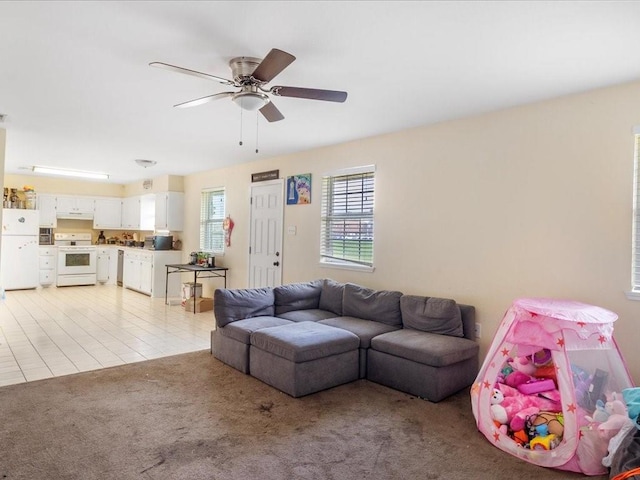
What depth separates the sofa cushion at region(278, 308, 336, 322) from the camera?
4.15 metres

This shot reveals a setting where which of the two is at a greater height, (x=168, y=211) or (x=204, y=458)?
(x=168, y=211)

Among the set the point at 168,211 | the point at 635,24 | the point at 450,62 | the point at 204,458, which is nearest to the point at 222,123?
the point at 450,62

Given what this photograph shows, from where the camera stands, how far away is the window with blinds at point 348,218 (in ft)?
15.6

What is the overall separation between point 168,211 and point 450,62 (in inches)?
256

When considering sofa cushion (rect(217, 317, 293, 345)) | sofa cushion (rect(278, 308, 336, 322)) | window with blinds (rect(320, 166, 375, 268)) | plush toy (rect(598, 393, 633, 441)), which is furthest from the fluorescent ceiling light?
plush toy (rect(598, 393, 633, 441))

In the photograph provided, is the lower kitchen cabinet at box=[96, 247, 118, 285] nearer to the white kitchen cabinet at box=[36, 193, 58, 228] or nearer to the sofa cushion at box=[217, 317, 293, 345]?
the white kitchen cabinet at box=[36, 193, 58, 228]

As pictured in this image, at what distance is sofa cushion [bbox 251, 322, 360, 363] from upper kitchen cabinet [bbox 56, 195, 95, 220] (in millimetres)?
7551

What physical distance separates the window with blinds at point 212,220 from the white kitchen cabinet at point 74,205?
358cm

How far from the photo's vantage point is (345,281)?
4965 millimetres

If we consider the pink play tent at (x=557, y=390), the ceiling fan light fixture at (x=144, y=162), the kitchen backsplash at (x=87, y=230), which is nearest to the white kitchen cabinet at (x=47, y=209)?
the kitchen backsplash at (x=87, y=230)

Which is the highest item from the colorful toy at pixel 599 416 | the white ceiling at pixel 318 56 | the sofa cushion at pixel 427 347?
the white ceiling at pixel 318 56

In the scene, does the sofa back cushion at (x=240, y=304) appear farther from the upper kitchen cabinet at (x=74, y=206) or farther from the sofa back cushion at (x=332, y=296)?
the upper kitchen cabinet at (x=74, y=206)

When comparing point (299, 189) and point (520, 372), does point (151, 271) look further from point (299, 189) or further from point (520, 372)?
point (520, 372)

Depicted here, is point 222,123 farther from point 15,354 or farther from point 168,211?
point 168,211
